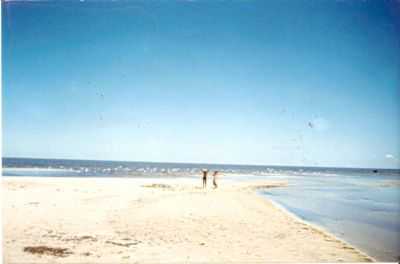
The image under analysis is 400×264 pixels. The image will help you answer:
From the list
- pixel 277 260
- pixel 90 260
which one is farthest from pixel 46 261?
pixel 277 260

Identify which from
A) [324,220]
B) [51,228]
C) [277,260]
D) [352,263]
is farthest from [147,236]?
[324,220]

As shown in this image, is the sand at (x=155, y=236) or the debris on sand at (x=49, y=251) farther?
the sand at (x=155, y=236)

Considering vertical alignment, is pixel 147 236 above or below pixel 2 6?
below

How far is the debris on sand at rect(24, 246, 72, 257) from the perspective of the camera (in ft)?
18.9

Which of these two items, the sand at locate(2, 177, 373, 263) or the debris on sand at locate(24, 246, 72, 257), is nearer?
the debris on sand at locate(24, 246, 72, 257)

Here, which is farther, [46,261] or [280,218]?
[280,218]

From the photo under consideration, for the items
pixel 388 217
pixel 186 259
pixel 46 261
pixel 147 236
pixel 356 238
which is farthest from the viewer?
pixel 388 217

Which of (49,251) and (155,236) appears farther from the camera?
(155,236)

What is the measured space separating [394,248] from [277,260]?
10.6ft

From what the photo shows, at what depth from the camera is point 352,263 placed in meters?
5.94

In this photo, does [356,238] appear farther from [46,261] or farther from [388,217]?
[46,261]

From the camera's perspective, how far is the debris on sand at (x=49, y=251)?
576cm

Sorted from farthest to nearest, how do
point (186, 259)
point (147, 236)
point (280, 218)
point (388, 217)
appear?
point (388, 217)
point (280, 218)
point (147, 236)
point (186, 259)

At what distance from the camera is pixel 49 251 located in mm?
5887
